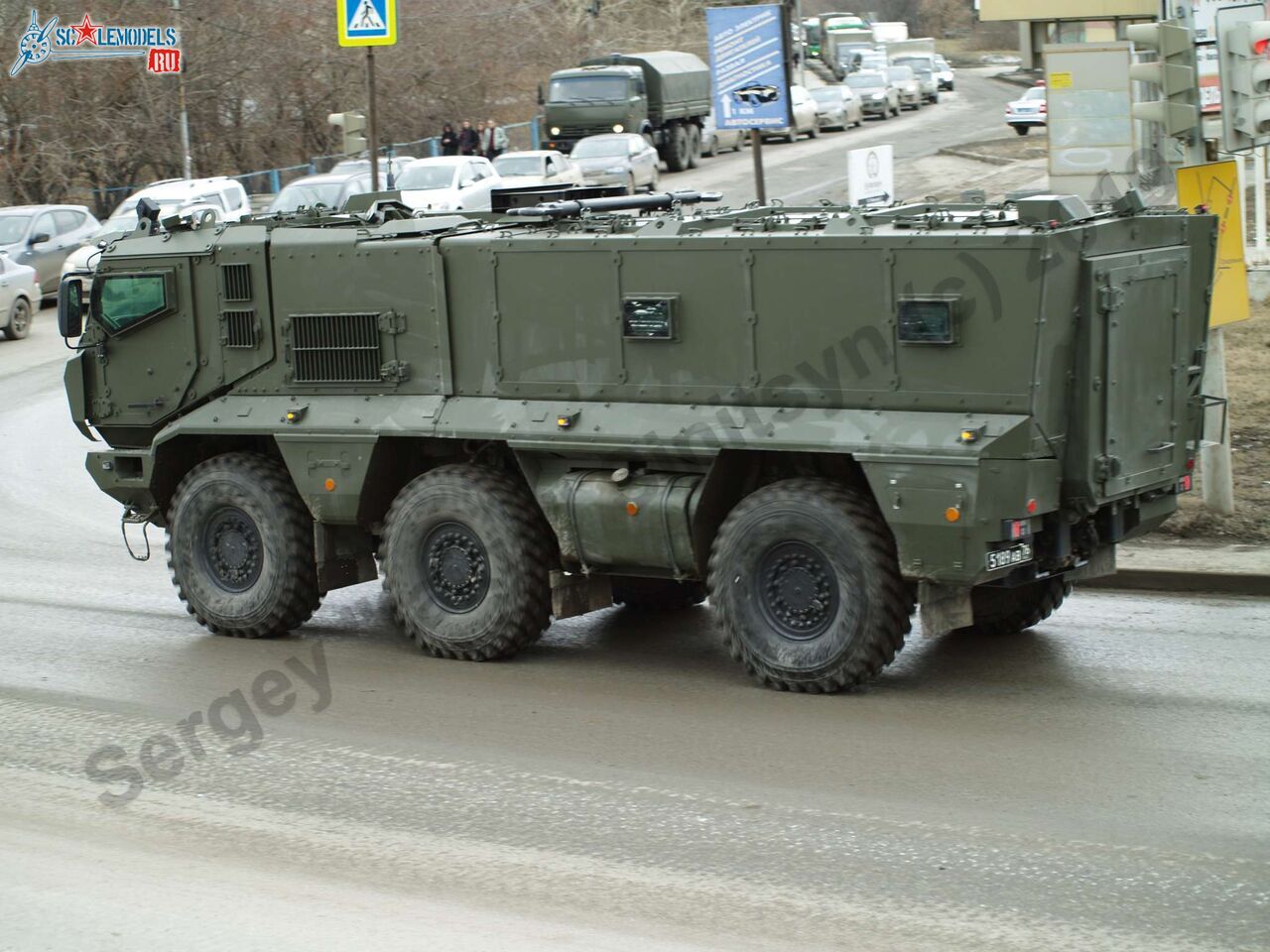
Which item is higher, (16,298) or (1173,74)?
(1173,74)

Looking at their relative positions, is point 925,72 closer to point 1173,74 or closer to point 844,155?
point 844,155

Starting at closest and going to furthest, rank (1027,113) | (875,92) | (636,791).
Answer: (636,791), (1027,113), (875,92)

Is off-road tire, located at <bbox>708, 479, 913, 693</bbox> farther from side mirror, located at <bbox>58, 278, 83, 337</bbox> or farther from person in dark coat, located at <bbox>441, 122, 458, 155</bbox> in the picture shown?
person in dark coat, located at <bbox>441, 122, 458, 155</bbox>

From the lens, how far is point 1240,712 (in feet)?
27.1

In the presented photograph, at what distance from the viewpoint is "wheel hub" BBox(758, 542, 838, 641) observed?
28.8 ft

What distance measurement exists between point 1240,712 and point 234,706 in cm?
524

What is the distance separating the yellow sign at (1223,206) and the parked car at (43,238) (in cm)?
2409

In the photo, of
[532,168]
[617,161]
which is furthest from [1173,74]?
[617,161]

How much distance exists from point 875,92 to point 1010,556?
5319cm

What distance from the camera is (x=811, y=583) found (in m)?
8.81

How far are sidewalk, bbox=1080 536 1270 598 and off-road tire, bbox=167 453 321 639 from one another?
513 cm

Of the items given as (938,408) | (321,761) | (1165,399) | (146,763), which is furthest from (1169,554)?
(146,763)

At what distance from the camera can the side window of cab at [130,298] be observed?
434 inches

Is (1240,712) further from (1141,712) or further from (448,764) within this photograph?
(448,764)
